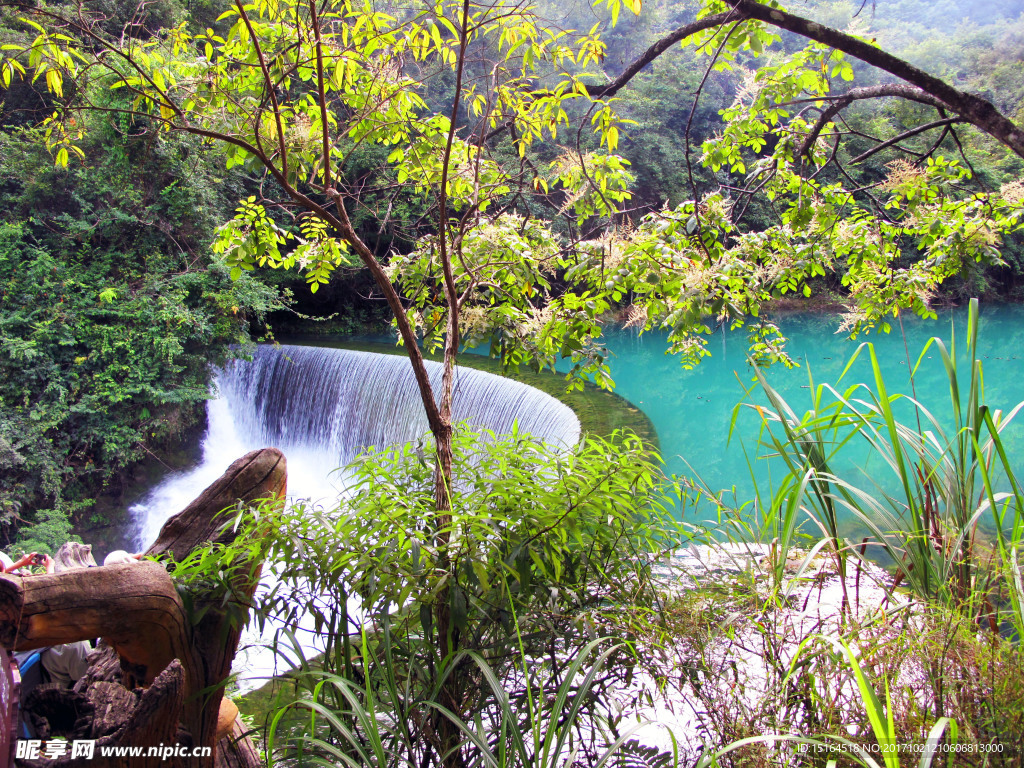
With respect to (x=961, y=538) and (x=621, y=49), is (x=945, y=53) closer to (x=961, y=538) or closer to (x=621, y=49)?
(x=621, y=49)

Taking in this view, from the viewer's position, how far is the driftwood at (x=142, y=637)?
3.20 feet

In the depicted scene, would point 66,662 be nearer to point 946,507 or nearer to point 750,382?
point 946,507

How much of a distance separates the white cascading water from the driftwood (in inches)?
152

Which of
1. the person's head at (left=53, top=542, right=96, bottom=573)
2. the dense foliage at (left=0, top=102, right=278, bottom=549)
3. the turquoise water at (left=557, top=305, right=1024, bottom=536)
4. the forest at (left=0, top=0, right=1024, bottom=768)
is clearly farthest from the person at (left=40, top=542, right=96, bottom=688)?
the dense foliage at (left=0, top=102, right=278, bottom=549)

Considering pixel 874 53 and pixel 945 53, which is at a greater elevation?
pixel 945 53

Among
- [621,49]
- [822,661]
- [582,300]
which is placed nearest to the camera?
[822,661]

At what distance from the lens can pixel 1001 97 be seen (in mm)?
16188

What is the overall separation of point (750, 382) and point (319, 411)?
16.7ft

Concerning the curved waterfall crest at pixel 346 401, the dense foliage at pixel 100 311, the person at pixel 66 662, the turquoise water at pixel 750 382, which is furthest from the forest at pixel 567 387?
the dense foliage at pixel 100 311

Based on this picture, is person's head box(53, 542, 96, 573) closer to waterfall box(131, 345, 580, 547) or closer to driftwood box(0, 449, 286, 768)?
driftwood box(0, 449, 286, 768)

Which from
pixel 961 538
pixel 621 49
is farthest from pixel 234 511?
pixel 621 49

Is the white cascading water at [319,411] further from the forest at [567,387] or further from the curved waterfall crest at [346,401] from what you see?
the forest at [567,387]

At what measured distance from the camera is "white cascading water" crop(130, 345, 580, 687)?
19.6ft

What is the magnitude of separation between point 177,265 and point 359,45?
21.1 feet
